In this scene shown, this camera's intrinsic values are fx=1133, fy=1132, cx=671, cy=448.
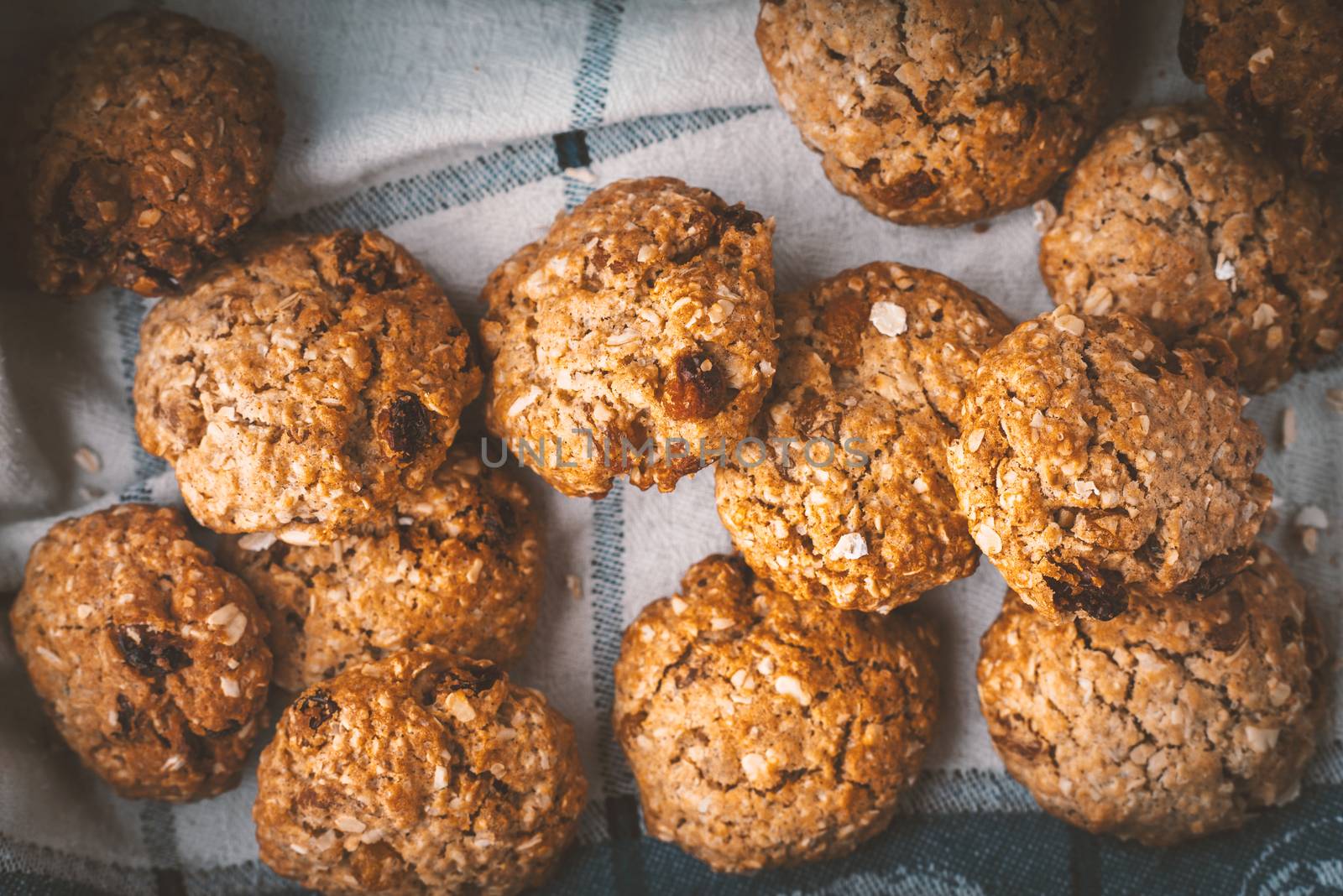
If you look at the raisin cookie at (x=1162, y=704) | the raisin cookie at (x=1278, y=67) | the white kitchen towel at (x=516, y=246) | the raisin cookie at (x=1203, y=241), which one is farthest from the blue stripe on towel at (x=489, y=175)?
the raisin cookie at (x=1162, y=704)

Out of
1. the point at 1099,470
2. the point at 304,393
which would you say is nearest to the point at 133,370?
the point at 304,393

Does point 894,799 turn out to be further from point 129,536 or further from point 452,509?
point 129,536

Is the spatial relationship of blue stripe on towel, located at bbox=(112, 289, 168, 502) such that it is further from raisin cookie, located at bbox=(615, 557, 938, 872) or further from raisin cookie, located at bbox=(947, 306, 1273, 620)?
raisin cookie, located at bbox=(947, 306, 1273, 620)

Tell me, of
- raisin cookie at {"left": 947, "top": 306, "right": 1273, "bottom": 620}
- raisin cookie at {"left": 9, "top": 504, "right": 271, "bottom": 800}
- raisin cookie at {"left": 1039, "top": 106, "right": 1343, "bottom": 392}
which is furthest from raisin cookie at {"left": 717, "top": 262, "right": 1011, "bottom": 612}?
raisin cookie at {"left": 9, "top": 504, "right": 271, "bottom": 800}

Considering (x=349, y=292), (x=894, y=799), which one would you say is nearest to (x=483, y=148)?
(x=349, y=292)

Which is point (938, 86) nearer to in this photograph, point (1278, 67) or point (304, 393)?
point (1278, 67)

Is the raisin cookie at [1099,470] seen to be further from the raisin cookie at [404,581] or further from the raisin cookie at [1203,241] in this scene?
the raisin cookie at [404,581]
